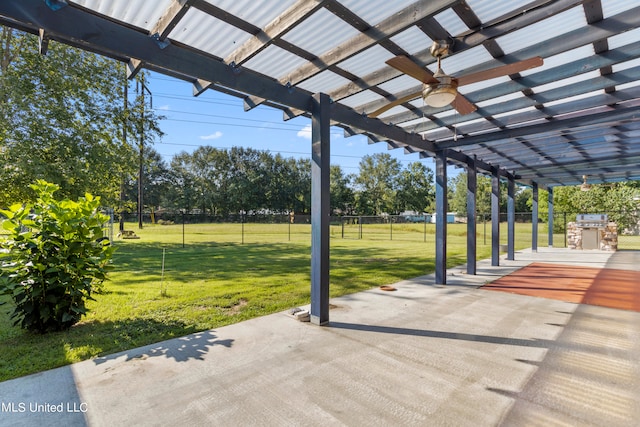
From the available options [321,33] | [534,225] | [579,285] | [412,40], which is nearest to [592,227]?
[534,225]

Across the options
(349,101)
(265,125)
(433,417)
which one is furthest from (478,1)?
(265,125)

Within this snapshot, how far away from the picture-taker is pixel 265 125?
1047 inches

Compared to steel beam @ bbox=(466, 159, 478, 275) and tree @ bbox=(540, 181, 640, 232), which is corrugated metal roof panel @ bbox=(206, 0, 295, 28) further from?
tree @ bbox=(540, 181, 640, 232)

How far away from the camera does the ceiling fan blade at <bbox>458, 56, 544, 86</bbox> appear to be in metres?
2.41

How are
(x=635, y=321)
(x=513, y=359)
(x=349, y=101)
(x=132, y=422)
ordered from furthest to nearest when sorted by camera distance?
(x=349, y=101)
(x=635, y=321)
(x=513, y=359)
(x=132, y=422)

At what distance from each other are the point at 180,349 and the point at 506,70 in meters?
3.84

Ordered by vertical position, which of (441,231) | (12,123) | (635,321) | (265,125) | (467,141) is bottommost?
(635,321)

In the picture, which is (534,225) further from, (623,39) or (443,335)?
(443,335)

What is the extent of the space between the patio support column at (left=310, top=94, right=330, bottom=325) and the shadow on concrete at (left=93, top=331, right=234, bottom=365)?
1.11 meters

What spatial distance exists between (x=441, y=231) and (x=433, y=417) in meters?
4.58

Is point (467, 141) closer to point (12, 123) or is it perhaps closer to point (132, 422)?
point (132, 422)

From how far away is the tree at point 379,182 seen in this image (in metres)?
44.2

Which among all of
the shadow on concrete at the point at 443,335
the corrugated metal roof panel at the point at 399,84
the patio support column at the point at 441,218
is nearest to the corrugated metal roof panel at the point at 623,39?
the corrugated metal roof panel at the point at 399,84

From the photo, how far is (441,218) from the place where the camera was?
6195mm
